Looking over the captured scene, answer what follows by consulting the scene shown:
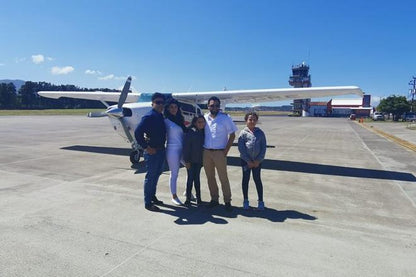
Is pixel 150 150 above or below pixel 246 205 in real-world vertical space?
above

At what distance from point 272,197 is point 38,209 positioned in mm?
4294

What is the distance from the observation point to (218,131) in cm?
461

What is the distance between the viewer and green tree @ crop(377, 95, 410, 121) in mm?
56938

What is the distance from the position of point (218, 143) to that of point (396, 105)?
66.5m

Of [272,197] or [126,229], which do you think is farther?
[272,197]

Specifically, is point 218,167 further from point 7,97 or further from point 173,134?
point 7,97

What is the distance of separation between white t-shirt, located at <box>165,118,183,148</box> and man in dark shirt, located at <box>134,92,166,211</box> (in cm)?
10

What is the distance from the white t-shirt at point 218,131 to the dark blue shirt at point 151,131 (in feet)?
2.57

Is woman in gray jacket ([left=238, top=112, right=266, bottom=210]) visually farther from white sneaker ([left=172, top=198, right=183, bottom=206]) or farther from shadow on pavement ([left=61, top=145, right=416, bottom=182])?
shadow on pavement ([left=61, top=145, right=416, bottom=182])

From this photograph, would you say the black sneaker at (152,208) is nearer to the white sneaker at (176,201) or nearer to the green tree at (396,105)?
the white sneaker at (176,201)

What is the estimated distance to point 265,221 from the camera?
4.25 metres

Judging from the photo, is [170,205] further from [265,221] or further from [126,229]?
[265,221]

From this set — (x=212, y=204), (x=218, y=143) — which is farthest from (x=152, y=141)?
(x=212, y=204)

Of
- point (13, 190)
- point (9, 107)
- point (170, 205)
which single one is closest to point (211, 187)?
point (170, 205)
